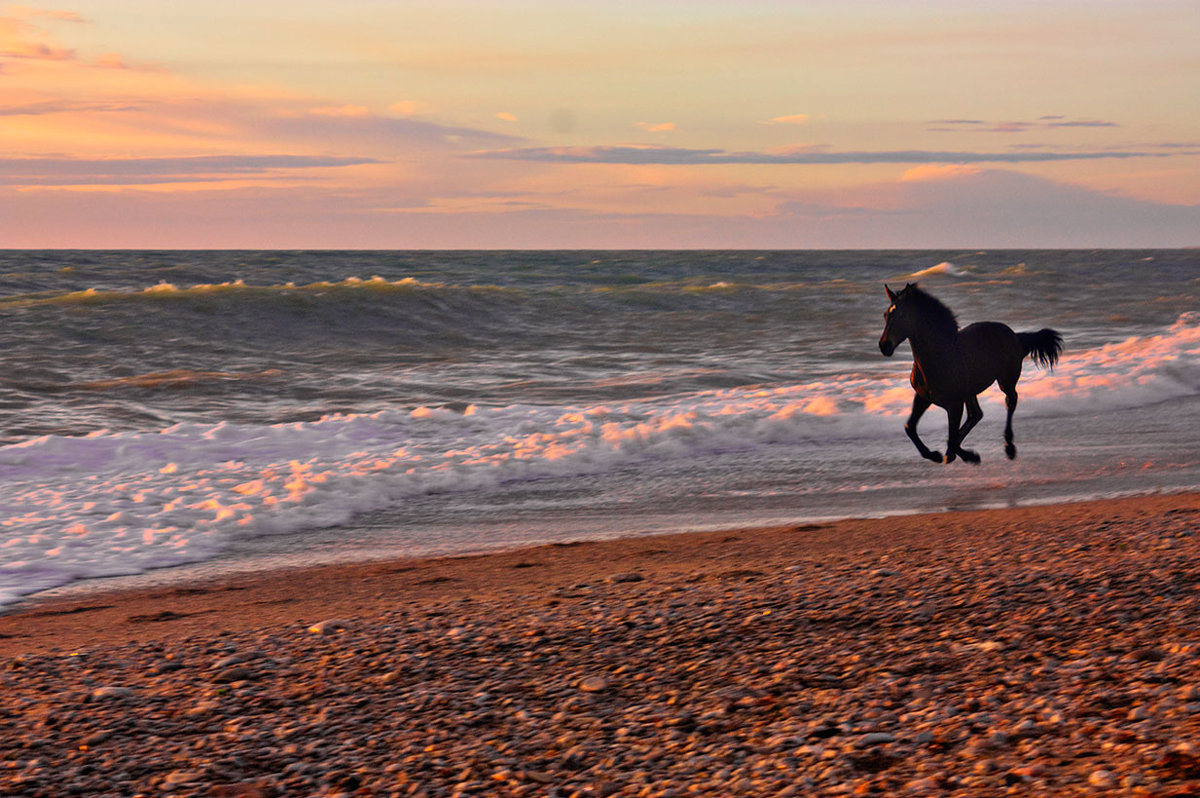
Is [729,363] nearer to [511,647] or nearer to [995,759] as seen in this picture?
[511,647]

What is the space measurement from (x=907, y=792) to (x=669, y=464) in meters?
7.79

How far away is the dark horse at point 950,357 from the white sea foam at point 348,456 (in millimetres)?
2026

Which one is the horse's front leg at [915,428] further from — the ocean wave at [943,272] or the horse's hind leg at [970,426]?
the ocean wave at [943,272]

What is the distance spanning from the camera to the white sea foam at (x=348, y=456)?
26.9 ft

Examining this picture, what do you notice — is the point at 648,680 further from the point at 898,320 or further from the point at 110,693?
the point at 898,320

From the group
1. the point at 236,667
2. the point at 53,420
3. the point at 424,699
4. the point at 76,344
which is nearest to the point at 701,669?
the point at 424,699

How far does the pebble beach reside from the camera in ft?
11.7

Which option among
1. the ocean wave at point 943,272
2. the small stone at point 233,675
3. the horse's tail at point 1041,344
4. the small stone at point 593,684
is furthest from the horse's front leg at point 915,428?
the ocean wave at point 943,272

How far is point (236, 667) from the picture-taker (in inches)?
193

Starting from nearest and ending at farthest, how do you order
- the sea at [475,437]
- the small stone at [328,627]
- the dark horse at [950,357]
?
the small stone at [328,627] → the sea at [475,437] → the dark horse at [950,357]

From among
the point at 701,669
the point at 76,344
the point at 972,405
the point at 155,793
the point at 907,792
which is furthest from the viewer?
the point at 76,344

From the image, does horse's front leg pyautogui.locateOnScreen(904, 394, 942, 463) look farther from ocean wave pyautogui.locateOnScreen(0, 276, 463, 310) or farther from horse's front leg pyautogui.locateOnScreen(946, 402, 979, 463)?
ocean wave pyautogui.locateOnScreen(0, 276, 463, 310)

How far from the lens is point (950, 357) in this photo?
9.90m

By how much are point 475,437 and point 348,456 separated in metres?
1.59
